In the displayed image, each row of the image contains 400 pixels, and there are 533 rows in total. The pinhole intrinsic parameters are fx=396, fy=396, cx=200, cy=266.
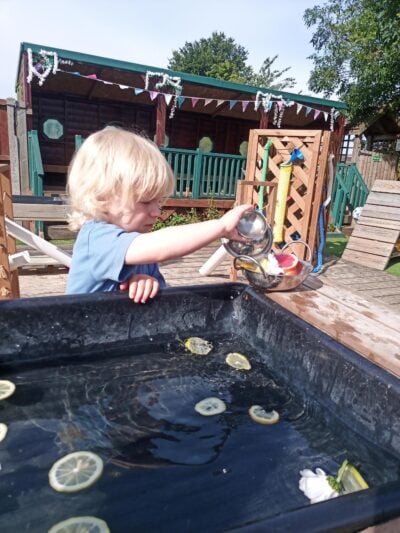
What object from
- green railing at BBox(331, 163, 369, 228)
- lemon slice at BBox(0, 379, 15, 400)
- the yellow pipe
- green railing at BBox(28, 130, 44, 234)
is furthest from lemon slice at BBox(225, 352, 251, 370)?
green railing at BBox(331, 163, 369, 228)

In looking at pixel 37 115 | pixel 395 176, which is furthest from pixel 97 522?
pixel 395 176

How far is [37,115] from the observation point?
353 inches

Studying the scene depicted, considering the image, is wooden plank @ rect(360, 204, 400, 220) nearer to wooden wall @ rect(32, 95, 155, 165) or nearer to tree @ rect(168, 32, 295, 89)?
wooden wall @ rect(32, 95, 155, 165)

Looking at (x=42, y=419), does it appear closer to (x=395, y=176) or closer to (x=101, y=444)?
(x=101, y=444)

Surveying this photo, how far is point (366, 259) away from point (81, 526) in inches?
245

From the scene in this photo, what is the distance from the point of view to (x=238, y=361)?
4.58 ft

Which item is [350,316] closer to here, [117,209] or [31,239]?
[117,209]

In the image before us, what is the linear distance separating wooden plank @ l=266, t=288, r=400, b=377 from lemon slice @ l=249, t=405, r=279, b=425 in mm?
394

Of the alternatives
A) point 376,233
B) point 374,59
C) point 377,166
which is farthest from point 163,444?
point 374,59

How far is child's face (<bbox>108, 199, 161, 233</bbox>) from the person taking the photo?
1.38 metres

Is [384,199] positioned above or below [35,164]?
below

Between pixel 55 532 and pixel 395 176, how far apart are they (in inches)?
502

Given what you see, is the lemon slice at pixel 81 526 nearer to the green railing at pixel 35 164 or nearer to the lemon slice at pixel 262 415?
the lemon slice at pixel 262 415

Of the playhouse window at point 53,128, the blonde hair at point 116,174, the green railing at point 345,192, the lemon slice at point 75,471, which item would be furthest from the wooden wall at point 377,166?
the lemon slice at point 75,471
